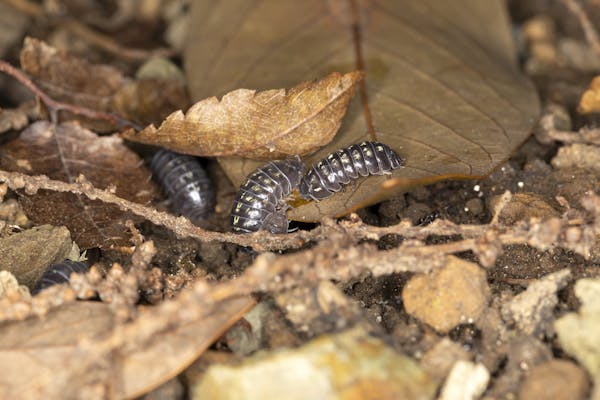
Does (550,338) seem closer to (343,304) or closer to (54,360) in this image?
(343,304)

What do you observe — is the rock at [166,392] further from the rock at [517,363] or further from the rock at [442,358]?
the rock at [517,363]

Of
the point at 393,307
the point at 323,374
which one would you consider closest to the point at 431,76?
the point at 393,307

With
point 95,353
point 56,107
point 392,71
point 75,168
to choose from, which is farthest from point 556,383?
point 56,107

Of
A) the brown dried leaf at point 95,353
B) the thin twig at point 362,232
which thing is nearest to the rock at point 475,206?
the thin twig at point 362,232

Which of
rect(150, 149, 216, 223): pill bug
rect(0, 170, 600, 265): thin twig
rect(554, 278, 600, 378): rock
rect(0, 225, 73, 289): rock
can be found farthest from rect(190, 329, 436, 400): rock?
rect(150, 149, 216, 223): pill bug

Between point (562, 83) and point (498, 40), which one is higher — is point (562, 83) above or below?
below

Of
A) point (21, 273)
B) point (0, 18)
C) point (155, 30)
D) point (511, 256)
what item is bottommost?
point (511, 256)

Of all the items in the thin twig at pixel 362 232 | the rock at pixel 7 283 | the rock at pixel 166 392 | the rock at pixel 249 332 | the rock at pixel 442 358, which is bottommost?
the rock at pixel 442 358
